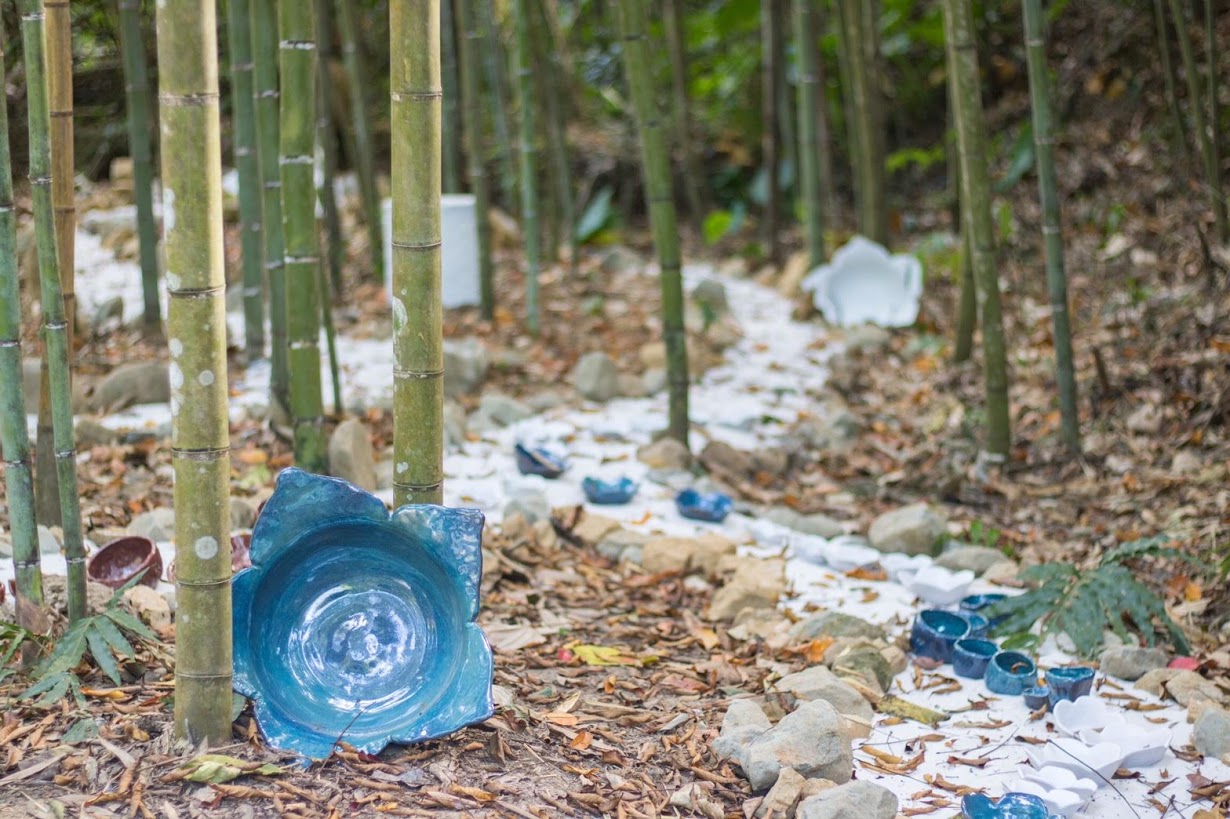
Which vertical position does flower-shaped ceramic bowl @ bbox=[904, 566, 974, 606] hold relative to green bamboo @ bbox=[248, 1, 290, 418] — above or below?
below

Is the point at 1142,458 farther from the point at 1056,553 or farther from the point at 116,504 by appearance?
the point at 116,504

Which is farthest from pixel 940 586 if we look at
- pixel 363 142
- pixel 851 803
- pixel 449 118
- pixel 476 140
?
pixel 449 118

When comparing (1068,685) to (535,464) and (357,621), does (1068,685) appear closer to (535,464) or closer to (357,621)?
(357,621)

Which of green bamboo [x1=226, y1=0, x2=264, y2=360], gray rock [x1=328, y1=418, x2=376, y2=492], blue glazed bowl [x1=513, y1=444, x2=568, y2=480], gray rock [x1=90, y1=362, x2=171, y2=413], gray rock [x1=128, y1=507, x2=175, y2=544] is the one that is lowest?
blue glazed bowl [x1=513, y1=444, x2=568, y2=480]

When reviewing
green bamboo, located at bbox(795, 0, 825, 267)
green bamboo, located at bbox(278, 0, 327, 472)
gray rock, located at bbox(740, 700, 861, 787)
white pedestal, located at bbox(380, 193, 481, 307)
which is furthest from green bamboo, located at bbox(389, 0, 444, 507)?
green bamboo, located at bbox(795, 0, 825, 267)

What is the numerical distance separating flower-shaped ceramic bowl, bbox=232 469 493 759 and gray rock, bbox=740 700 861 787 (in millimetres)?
450

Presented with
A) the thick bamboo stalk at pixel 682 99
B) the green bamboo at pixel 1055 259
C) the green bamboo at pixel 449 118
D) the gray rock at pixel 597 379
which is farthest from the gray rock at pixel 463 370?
the thick bamboo stalk at pixel 682 99

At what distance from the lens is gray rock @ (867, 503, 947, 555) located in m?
3.03

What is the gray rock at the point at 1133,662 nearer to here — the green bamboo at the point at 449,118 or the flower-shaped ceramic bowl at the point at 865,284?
the flower-shaped ceramic bowl at the point at 865,284

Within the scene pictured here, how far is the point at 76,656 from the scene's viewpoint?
6.09ft

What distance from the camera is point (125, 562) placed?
7.65 ft

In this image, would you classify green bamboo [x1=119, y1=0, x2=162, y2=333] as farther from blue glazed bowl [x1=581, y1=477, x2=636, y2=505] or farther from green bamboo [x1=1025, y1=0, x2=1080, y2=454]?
green bamboo [x1=1025, y1=0, x2=1080, y2=454]

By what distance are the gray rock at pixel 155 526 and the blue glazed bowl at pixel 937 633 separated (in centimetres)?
160

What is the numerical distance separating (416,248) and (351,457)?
1.37 m
